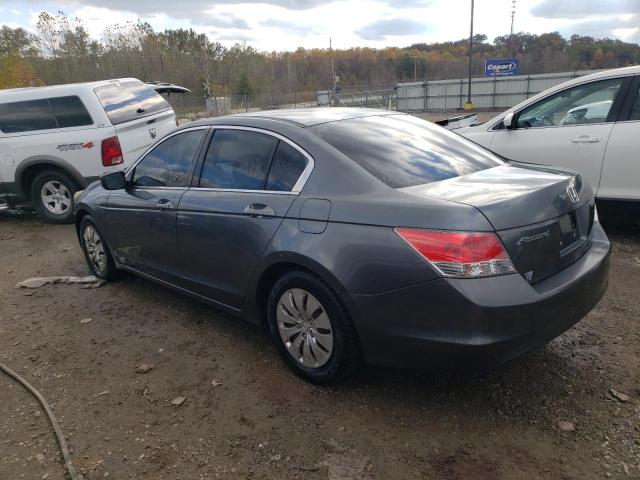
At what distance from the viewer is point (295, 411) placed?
9.46 feet

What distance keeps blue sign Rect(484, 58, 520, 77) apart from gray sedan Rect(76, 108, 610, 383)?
151 ft

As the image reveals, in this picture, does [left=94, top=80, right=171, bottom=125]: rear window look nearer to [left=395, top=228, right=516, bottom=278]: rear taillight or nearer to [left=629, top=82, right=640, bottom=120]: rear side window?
[left=395, top=228, right=516, bottom=278]: rear taillight

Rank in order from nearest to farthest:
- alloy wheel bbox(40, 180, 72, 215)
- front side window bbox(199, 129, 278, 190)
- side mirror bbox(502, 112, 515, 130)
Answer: front side window bbox(199, 129, 278, 190) < side mirror bbox(502, 112, 515, 130) < alloy wheel bbox(40, 180, 72, 215)

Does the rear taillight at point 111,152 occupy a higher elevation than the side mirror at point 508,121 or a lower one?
lower

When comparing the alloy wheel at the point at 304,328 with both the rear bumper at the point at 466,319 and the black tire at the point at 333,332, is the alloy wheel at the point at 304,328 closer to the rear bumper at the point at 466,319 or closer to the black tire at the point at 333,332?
the black tire at the point at 333,332

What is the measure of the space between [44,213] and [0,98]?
1798 millimetres

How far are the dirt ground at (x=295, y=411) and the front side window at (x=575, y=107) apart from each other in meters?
2.16

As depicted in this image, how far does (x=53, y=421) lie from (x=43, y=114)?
5.97 metres

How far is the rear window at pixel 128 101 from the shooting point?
733 centimetres

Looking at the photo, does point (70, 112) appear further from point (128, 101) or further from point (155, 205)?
point (155, 205)

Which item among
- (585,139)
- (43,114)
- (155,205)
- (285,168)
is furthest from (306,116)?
(43,114)

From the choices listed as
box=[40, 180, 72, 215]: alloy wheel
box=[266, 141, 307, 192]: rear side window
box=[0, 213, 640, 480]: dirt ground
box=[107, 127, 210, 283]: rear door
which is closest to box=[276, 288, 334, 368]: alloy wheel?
box=[0, 213, 640, 480]: dirt ground

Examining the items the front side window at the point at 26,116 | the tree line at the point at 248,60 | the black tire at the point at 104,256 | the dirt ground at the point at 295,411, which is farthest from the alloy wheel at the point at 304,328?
the tree line at the point at 248,60

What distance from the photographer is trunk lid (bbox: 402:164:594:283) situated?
245 centimetres
